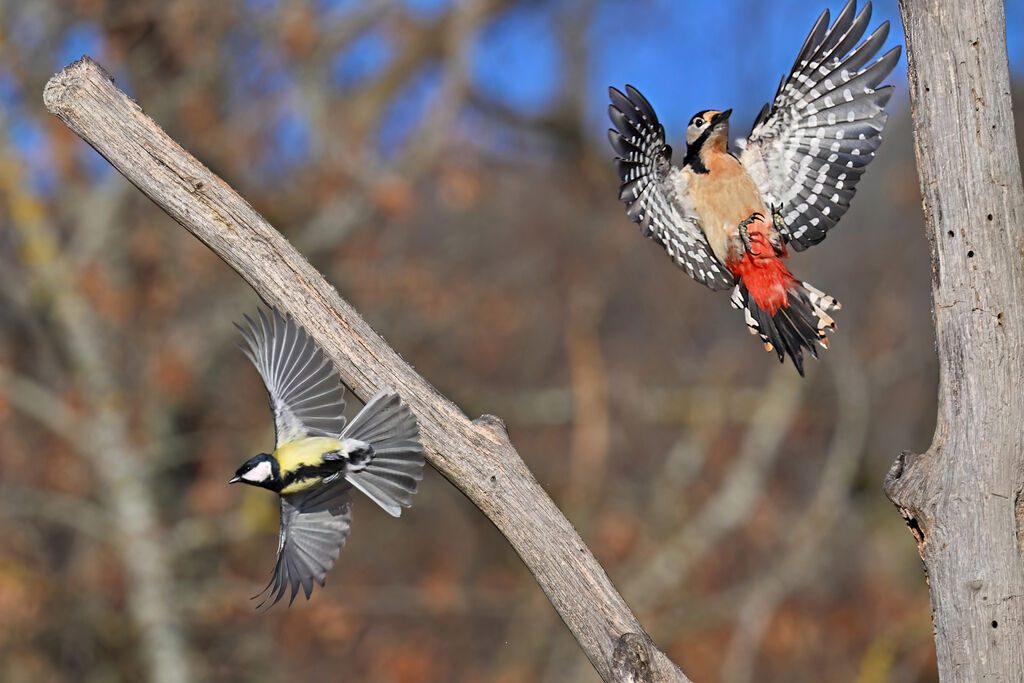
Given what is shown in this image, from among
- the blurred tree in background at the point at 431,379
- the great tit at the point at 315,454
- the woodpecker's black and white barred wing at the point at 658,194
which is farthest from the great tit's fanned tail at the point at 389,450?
the blurred tree in background at the point at 431,379

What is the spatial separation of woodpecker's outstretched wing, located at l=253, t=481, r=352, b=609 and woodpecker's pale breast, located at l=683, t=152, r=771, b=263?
1.34 m

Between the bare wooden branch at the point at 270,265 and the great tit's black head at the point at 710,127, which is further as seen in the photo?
the great tit's black head at the point at 710,127

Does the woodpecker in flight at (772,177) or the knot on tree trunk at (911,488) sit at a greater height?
the woodpecker in flight at (772,177)

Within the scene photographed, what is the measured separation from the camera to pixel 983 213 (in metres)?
2.12

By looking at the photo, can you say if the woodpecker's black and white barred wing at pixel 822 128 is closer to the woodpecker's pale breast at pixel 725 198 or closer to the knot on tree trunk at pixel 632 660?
the woodpecker's pale breast at pixel 725 198

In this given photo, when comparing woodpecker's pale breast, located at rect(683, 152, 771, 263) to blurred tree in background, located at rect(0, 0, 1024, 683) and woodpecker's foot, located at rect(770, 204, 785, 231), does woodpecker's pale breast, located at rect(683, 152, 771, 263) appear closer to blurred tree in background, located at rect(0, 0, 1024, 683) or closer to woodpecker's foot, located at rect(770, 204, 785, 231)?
woodpecker's foot, located at rect(770, 204, 785, 231)

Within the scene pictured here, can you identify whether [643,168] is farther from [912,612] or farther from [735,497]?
[912,612]

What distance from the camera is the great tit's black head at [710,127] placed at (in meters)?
3.09

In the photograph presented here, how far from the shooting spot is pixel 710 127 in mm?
3113

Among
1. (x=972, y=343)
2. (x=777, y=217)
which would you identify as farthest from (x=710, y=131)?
(x=972, y=343)

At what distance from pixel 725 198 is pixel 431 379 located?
5.91m

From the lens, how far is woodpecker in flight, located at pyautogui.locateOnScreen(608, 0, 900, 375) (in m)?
2.73

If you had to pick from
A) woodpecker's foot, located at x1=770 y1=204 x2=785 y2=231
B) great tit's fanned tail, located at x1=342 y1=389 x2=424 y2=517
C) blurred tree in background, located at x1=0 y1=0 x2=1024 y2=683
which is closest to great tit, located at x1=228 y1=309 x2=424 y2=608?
great tit's fanned tail, located at x1=342 y1=389 x2=424 y2=517

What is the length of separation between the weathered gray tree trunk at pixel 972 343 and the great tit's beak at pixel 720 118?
921 millimetres
